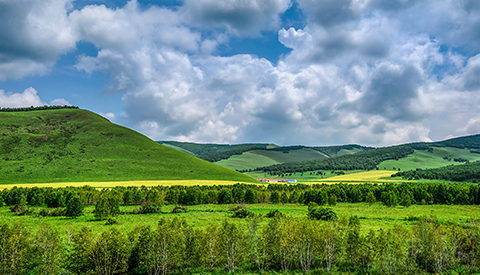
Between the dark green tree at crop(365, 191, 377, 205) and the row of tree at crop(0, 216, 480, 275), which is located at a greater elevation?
the row of tree at crop(0, 216, 480, 275)

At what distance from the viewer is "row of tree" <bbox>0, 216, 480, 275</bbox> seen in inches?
1221

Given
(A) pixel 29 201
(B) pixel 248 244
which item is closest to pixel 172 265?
(B) pixel 248 244

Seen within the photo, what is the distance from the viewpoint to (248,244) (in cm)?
3600

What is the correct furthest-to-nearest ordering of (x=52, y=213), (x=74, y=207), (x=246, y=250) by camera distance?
(x=52, y=213)
(x=74, y=207)
(x=246, y=250)

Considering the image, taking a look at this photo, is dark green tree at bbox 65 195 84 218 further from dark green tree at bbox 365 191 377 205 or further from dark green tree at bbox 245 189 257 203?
dark green tree at bbox 365 191 377 205

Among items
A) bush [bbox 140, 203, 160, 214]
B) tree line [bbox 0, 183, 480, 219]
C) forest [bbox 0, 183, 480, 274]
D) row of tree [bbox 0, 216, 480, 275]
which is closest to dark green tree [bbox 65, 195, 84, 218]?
tree line [bbox 0, 183, 480, 219]

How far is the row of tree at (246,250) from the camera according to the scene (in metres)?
A: 31.0

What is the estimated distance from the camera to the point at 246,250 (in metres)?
36.3

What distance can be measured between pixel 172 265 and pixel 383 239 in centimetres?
2656

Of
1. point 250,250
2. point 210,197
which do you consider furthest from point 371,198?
point 250,250

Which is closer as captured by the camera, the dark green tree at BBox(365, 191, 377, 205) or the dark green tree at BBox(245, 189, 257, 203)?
the dark green tree at BBox(245, 189, 257, 203)

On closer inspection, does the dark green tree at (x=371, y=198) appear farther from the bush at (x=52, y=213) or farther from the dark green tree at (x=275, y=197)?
the bush at (x=52, y=213)

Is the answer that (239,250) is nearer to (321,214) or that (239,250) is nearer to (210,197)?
(321,214)

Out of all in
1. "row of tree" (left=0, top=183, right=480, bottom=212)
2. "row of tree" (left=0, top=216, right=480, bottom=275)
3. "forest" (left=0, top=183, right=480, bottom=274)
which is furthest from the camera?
"row of tree" (left=0, top=183, right=480, bottom=212)
